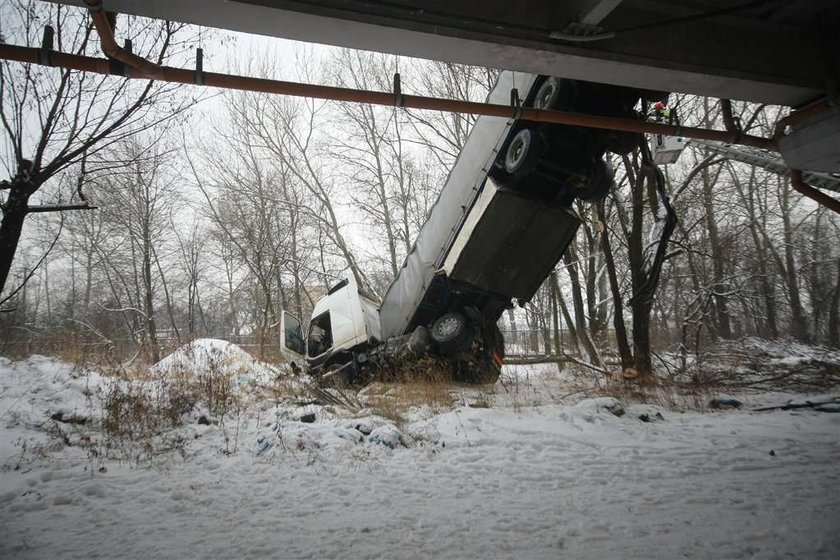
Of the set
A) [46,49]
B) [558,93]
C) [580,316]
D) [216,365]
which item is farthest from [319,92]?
[580,316]

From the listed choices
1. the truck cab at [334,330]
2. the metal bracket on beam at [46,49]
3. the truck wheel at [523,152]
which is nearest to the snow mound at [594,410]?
the truck wheel at [523,152]

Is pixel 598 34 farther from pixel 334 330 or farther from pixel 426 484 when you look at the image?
pixel 334 330

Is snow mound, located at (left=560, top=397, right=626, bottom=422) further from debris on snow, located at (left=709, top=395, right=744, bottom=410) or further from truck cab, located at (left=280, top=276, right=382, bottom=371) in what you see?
truck cab, located at (left=280, top=276, right=382, bottom=371)

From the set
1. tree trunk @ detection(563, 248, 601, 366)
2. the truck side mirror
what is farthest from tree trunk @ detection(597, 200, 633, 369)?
the truck side mirror

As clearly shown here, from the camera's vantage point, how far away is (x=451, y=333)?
721 cm

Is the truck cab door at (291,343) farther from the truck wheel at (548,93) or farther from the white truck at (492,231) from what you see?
the truck wheel at (548,93)

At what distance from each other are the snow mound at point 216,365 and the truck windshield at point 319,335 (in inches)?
51.4

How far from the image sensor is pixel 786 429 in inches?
165

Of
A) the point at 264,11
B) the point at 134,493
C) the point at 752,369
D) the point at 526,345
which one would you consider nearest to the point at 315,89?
the point at 264,11

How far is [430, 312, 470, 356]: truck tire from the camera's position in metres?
7.18

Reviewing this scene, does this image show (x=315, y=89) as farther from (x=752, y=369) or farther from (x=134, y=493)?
(x=752, y=369)

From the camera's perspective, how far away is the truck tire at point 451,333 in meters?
7.18

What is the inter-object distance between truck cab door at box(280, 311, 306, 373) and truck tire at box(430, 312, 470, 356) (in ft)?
14.8

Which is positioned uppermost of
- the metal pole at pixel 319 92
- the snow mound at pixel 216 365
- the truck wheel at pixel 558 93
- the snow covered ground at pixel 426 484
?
the truck wheel at pixel 558 93
